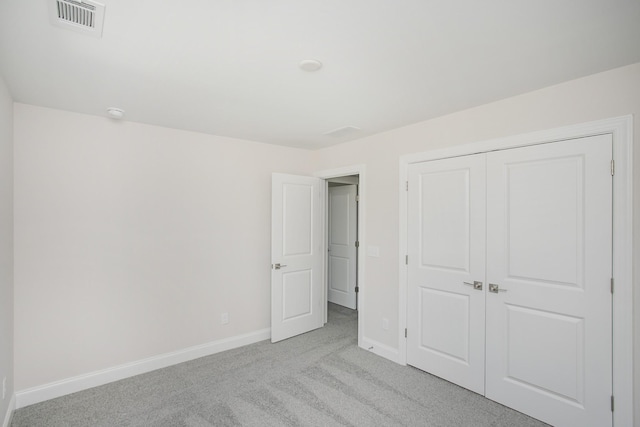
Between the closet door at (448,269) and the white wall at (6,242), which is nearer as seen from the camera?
the white wall at (6,242)

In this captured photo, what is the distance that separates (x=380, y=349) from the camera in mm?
3316

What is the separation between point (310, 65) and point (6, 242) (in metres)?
2.49

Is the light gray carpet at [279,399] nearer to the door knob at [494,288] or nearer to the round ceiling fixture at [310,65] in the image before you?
the door knob at [494,288]

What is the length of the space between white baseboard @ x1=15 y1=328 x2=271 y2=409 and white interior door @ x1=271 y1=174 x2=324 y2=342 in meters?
0.45

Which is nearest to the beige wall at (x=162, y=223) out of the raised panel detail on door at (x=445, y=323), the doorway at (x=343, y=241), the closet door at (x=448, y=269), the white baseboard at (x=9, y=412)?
the white baseboard at (x=9, y=412)

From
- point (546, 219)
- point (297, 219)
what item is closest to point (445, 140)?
point (546, 219)

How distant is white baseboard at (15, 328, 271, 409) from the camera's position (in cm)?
247

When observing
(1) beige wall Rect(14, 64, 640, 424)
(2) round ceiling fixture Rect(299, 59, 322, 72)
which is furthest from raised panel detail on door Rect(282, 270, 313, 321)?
(2) round ceiling fixture Rect(299, 59, 322, 72)

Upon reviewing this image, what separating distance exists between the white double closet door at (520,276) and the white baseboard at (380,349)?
17cm

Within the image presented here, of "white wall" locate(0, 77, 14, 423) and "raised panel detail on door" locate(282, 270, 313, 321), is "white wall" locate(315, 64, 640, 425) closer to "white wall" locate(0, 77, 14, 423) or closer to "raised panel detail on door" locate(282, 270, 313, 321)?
"raised panel detail on door" locate(282, 270, 313, 321)

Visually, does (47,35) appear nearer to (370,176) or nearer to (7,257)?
(7,257)

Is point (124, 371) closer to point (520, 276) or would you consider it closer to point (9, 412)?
point (9, 412)

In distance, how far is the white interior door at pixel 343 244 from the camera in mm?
5047

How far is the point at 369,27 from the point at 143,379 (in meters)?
3.38
